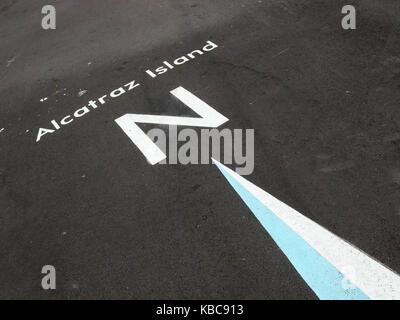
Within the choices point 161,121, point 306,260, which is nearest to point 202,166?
point 161,121

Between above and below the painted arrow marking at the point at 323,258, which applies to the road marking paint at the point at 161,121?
above

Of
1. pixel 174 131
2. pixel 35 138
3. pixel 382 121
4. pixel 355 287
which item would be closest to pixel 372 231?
pixel 355 287

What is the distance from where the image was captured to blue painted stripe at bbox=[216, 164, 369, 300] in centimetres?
397

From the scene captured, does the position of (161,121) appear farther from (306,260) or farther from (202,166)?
(306,260)

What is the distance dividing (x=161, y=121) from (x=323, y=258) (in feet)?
11.2

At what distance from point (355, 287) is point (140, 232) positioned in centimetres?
244

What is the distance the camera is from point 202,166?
5633mm

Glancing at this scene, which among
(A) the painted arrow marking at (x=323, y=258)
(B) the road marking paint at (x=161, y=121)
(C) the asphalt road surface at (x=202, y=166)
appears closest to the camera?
(A) the painted arrow marking at (x=323, y=258)

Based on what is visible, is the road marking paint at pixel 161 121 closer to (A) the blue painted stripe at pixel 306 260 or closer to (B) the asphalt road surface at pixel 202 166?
(B) the asphalt road surface at pixel 202 166

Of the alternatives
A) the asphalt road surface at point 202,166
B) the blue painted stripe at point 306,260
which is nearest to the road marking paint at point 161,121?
the asphalt road surface at point 202,166

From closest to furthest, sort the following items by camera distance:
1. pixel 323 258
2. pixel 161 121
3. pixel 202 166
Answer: pixel 323 258 → pixel 202 166 → pixel 161 121

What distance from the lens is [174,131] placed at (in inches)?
249

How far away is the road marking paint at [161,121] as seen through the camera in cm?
609
